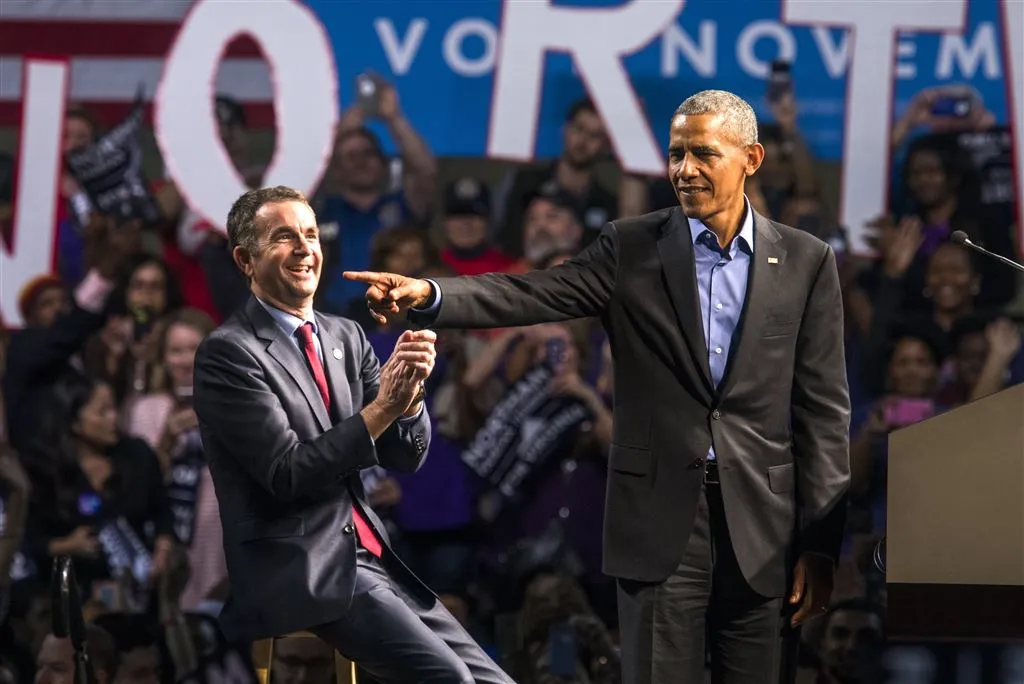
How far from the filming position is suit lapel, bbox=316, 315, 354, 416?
10.2 ft

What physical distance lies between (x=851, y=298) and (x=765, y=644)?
2.04 m

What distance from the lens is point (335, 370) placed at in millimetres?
3127

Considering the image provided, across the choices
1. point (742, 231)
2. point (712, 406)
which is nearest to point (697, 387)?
point (712, 406)

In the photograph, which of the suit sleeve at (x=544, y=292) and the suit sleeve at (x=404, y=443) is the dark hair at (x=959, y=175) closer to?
the suit sleeve at (x=544, y=292)

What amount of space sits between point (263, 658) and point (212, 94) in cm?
227

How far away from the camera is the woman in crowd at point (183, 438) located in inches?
185

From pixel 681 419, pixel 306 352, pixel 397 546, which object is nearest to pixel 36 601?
pixel 397 546

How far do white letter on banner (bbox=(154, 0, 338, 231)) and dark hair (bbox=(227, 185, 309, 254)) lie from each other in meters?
1.52

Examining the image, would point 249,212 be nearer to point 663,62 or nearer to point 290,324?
point 290,324

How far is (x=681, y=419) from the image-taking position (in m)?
2.78

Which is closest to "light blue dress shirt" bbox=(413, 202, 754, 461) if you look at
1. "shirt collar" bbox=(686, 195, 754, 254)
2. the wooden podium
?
"shirt collar" bbox=(686, 195, 754, 254)

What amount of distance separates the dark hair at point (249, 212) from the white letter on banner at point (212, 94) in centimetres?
152

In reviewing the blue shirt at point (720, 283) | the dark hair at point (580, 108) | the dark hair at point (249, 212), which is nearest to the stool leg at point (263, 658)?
the dark hair at point (249, 212)

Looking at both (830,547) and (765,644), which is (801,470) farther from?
(765,644)
